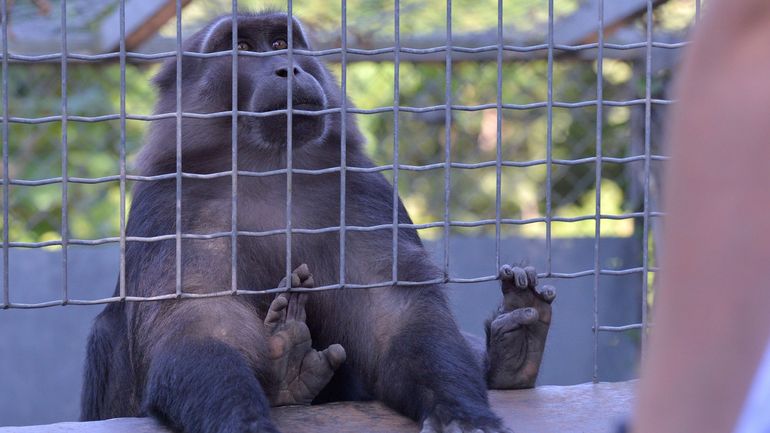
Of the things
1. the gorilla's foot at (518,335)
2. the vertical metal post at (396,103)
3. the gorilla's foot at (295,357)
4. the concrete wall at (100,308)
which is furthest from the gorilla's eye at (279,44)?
the concrete wall at (100,308)

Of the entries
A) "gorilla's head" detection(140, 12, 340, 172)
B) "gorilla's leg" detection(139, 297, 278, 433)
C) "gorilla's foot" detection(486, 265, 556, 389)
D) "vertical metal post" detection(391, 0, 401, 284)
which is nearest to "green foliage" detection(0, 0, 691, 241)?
"gorilla's head" detection(140, 12, 340, 172)

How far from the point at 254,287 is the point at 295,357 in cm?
31

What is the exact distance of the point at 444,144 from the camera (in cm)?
504

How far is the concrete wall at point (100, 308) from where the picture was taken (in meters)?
6.86

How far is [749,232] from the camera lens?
90 centimetres

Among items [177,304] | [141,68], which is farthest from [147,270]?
[141,68]

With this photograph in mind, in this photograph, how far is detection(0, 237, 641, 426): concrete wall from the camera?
686 cm

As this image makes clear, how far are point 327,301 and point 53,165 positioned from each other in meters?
4.63

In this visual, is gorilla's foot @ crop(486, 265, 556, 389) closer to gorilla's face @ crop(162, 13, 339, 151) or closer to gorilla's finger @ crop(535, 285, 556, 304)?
gorilla's finger @ crop(535, 285, 556, 304)

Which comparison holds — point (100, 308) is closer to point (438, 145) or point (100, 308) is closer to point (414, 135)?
point (414, 135)

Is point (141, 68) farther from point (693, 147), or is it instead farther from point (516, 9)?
point (693, 147)

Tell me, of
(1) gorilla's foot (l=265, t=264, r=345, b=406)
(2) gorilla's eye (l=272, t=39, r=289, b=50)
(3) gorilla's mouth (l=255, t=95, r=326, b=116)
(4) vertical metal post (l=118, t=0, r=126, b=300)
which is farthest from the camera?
(2) gorilla's eye (l=272, t=39, r=289, b=50)

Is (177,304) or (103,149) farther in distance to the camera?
(103,149)

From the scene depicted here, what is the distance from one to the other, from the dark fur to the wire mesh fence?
0.23 ft
